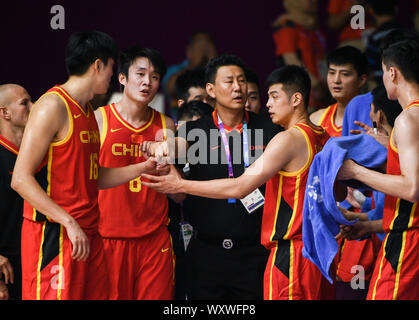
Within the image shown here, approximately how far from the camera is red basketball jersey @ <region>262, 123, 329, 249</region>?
11.5ft

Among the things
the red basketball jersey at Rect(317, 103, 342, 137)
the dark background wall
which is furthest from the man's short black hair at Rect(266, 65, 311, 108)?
the dark background wall

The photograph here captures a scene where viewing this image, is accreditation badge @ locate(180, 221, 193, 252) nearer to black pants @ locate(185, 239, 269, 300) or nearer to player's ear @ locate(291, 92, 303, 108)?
black pants @ locate(185, 239, 269, 300)

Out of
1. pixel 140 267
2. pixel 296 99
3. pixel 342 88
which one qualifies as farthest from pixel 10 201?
pixel 342 88

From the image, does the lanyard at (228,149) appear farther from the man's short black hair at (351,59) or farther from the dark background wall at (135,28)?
the dark background wall at (135,28)

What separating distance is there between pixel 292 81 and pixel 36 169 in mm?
1633

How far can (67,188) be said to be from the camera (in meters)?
3.20

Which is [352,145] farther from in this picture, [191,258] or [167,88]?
[167,88]

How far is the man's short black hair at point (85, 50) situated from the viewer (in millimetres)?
3352

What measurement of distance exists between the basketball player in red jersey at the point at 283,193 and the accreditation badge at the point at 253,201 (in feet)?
1.00

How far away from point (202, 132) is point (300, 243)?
105 cm

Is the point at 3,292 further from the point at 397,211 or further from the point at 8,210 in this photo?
the point at 397,211

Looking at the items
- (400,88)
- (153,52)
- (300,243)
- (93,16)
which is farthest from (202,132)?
(93,16)

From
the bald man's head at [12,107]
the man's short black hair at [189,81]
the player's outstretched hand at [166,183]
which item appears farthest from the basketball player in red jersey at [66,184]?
the man's short black hair at [189,81]

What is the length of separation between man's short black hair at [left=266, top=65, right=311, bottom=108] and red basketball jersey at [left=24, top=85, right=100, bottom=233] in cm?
122
